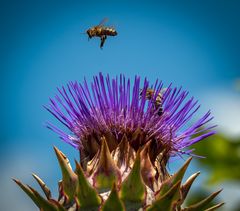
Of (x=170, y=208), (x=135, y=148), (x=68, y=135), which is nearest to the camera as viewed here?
(x=170, y=208)

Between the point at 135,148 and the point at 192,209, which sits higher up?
the point at 135,148

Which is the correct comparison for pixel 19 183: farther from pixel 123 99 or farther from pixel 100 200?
pixel 123 99

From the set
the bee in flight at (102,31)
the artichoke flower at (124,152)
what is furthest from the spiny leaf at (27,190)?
the bee in flight at (102,31)

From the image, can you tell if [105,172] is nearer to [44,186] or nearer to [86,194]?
[86,194]

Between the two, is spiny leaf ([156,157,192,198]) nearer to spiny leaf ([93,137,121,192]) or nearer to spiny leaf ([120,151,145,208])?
spiny leaf ([120,151,145,208])

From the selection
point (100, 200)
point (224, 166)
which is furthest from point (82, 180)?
point (224, 166)

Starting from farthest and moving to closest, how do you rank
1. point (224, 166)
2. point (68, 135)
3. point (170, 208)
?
point (224, 166), point (68, 135), point (170, 208)

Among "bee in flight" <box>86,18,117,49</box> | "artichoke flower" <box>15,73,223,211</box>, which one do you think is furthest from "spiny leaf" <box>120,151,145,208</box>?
"bee in flight" <box>86,18,117,49</box>
